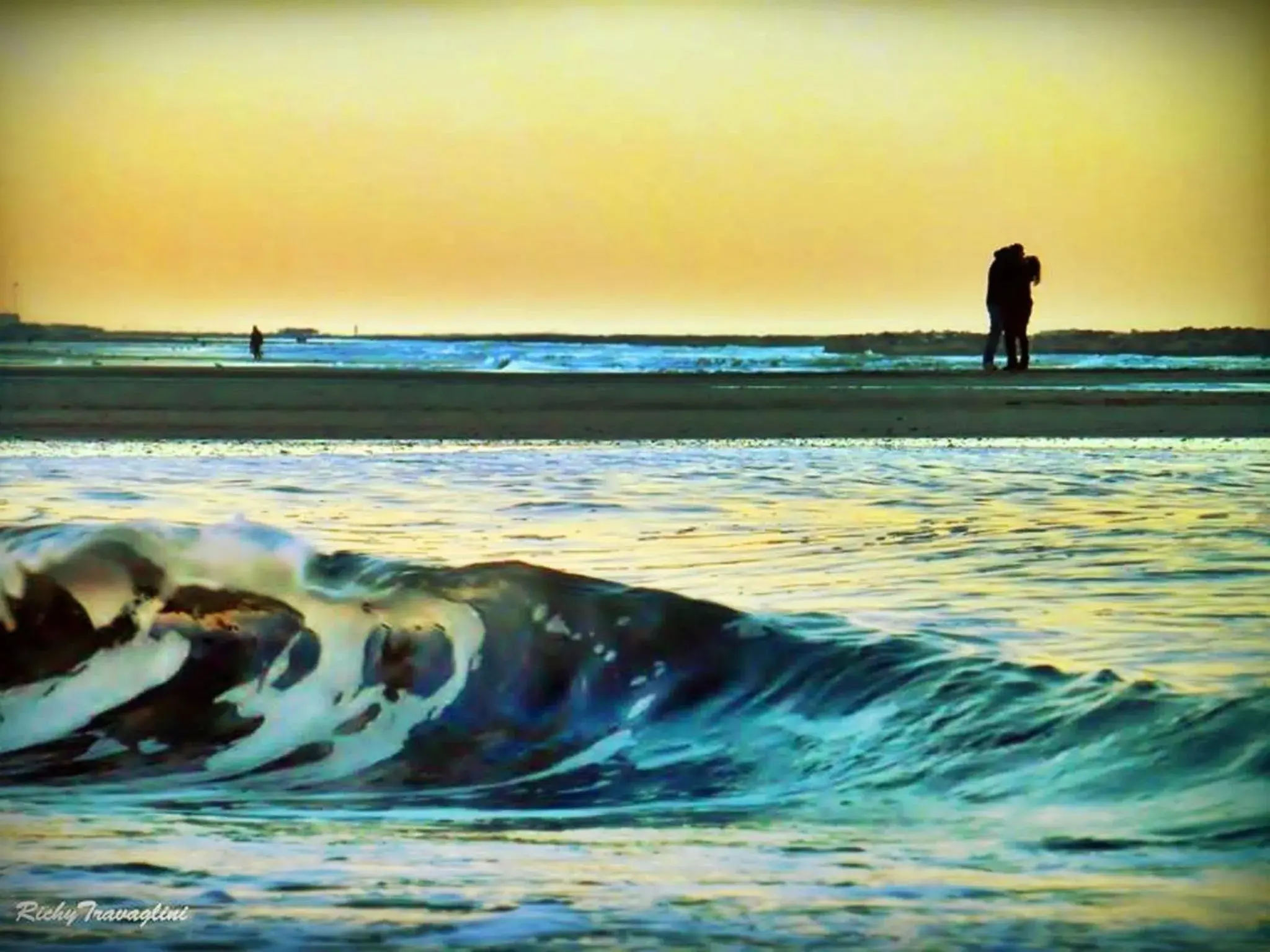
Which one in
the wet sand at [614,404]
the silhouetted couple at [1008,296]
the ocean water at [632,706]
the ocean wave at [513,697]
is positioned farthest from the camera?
the wet sand at [614,404]

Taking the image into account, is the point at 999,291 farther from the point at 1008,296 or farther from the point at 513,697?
the point at 513,697

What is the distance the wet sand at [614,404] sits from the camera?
306cm

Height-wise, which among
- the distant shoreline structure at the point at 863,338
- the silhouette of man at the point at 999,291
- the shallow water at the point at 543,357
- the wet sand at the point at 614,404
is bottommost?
the wet sand at the point at 614,404

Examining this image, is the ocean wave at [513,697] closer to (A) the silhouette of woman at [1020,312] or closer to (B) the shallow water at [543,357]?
(B) the shallow water at [543,357]

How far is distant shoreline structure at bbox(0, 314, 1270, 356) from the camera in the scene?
2914 millimetres

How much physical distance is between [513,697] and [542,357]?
1.83 feet

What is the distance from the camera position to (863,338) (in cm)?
296

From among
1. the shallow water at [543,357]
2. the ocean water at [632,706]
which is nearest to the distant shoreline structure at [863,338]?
the shallow water at [543,357]

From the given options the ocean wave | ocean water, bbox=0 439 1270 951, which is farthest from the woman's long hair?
the ocean wave

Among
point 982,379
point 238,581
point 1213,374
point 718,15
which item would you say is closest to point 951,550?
point 982,379

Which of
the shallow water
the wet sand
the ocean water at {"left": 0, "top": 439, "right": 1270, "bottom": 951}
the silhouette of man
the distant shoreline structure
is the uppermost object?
the silhouette of man

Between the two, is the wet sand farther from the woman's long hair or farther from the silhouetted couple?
the woman's long hair

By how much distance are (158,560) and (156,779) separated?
1.12 ft

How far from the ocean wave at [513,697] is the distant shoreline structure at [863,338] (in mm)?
306
